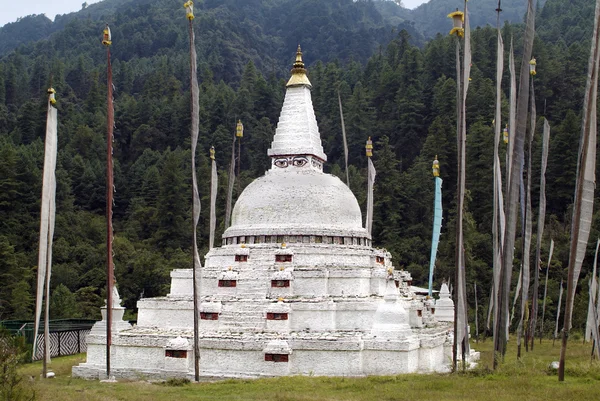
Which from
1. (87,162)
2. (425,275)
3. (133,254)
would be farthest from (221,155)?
(425,275)

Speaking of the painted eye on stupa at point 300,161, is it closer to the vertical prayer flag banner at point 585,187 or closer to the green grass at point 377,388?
the green grass at point 377,388

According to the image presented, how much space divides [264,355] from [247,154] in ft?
178

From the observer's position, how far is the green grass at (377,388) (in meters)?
18.4

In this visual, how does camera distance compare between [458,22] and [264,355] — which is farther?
[264,355]

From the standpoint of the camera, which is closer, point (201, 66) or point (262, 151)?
point (262, 151)

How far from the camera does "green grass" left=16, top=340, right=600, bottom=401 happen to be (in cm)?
1841

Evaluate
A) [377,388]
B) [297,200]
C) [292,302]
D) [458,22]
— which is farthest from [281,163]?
[377,388]

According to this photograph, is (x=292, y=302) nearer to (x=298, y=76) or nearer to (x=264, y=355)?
(x=264, y=355)

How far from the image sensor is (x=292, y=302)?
27594 millimetres

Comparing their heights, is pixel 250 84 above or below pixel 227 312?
above

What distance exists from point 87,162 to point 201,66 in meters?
58.7

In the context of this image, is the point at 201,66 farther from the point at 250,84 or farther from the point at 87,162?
the point at 87,162

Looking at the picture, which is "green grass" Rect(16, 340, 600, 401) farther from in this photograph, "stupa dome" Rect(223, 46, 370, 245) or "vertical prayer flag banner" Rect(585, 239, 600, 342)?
"stupa dome" Rect(223, 46, 370, 245)

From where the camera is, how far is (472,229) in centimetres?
5094
